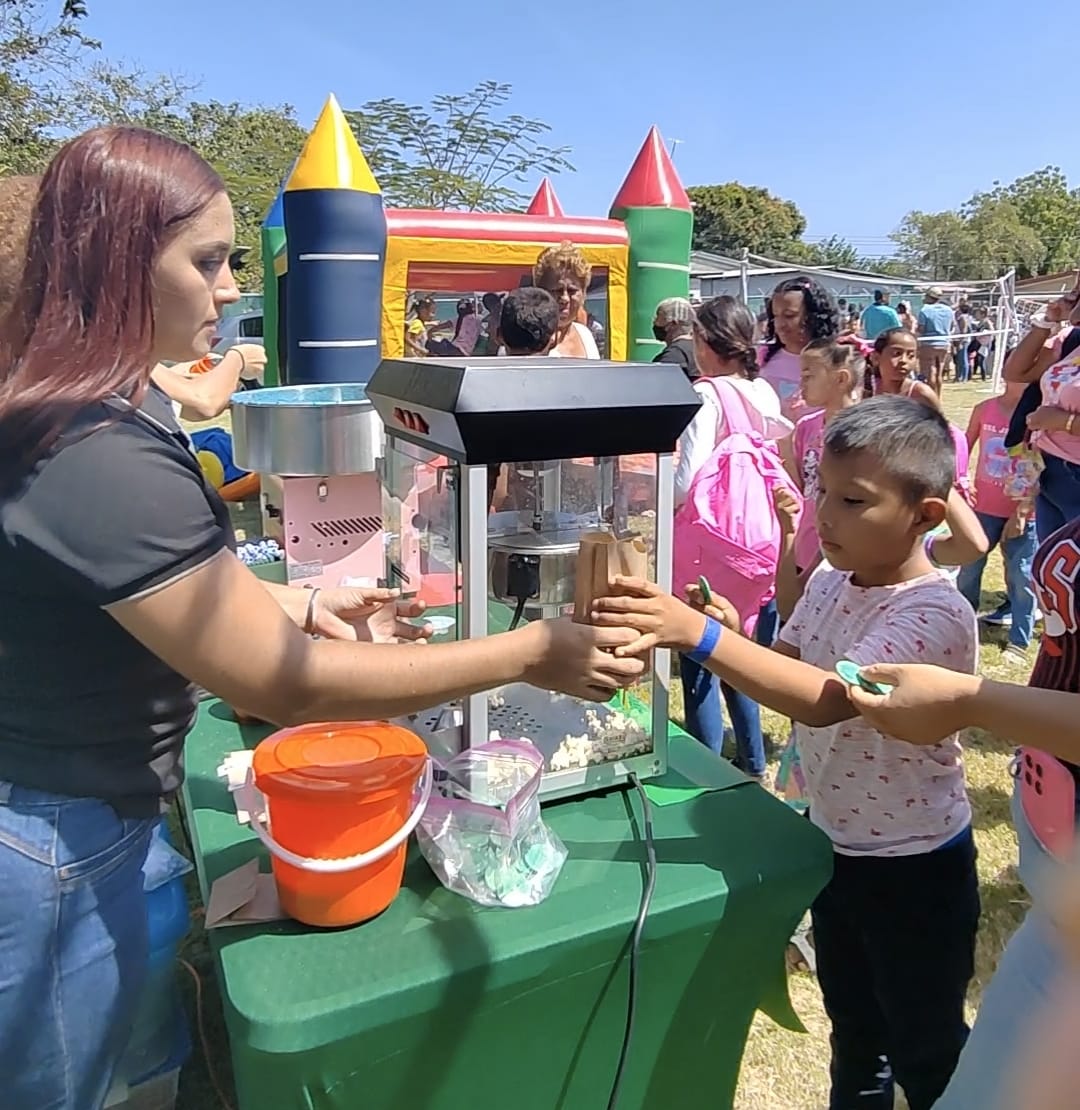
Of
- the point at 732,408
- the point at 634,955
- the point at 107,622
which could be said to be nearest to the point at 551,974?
the point at 634,955

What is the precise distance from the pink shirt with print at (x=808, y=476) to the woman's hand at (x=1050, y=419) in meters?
0.66

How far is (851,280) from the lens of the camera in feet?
93.2

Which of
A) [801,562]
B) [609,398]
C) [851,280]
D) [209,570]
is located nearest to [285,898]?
[209,570]

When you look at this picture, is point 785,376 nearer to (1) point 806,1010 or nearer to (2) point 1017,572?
(2) point 1017,572

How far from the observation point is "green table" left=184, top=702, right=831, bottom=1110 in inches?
39.4

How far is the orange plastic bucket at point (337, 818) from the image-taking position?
1.03 metres

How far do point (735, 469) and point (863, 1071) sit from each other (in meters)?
1.53

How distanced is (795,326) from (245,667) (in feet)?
10.9

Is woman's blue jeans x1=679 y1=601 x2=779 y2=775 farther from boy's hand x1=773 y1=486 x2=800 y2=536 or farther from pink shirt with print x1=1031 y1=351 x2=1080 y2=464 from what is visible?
pink shirt with print x1=1031 y1=351 x2=1080 y2=464

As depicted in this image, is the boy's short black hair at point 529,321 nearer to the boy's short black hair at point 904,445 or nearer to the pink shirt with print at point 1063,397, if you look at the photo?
the pink shirt with print at point 1063,397

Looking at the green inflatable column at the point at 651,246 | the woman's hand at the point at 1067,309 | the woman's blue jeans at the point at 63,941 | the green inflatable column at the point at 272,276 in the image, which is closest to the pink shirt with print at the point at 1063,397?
the woman's hand at the point at 1067,309

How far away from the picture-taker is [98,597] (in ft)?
2.74

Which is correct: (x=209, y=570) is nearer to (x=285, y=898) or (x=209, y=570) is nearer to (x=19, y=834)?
(x=19, y=834)

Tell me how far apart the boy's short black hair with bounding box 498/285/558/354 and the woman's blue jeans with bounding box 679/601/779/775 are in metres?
1.27
